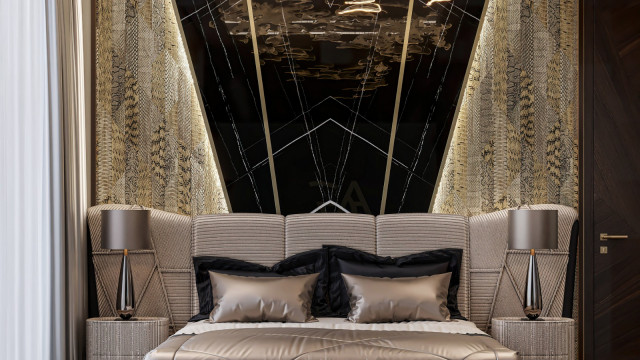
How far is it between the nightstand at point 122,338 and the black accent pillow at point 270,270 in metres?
0.40

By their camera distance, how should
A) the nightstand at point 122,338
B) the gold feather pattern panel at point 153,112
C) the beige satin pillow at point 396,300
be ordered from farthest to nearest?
1. the gold feather pattern panel at point 153,112
2. the beige satin pillow at point 396,300
3. the nightstand at point 122,338

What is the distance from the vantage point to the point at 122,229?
4.47 meters

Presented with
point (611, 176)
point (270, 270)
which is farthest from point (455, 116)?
point (270, 270)

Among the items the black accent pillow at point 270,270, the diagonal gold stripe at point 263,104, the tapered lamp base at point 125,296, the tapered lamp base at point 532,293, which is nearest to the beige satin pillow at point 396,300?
the black accent pillow at point 270,270

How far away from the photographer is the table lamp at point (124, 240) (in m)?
4.46

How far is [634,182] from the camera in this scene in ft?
16.6

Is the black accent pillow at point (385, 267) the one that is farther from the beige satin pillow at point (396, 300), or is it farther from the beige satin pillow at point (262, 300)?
the beige satin pillow at point (262, 300)

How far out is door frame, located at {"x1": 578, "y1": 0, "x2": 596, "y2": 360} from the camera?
5.03 m

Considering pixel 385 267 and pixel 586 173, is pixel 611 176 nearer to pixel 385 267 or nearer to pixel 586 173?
pixel 586 173

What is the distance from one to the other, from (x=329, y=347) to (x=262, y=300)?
92cm

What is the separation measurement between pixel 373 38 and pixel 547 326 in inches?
91.9

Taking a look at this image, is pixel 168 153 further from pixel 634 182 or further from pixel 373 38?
pixel 634 182

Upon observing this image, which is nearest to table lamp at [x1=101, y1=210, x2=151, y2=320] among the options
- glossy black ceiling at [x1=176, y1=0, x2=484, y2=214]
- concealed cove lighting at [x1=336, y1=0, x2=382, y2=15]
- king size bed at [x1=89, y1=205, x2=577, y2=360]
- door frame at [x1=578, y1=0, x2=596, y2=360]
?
king size bed at [x1=89, y1=205, x2=577, y2=360]

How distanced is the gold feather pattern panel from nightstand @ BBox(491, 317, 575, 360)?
218 centimetres
